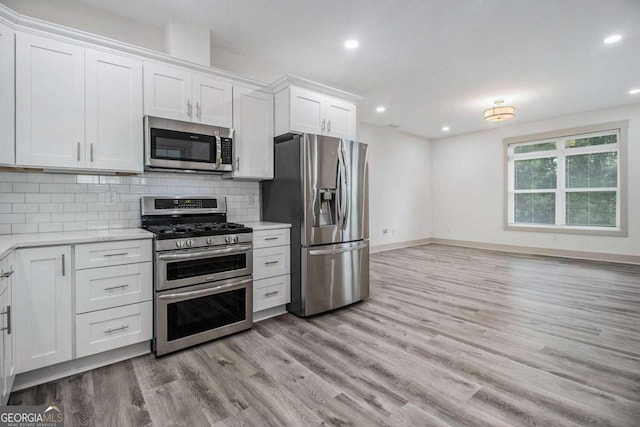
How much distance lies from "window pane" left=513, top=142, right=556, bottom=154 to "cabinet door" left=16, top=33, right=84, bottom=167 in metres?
7.86

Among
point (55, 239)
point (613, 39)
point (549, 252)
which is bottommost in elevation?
point (549, 252)

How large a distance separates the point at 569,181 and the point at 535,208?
31.9 inches

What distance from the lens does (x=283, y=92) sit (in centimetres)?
329

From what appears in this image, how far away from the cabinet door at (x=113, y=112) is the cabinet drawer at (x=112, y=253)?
678 millimetres

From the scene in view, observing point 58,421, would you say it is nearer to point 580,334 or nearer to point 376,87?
point 580,334

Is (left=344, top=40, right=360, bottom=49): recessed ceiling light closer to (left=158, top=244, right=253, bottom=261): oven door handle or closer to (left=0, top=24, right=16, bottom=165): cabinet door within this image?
(left=158, top=244, right=253, bottom=261): oven door handle

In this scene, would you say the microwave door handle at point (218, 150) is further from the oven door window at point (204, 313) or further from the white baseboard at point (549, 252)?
the white baseboard at point (549, 252)

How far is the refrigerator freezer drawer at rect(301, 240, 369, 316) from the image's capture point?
312 centimetres

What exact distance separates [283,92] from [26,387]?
123 inches

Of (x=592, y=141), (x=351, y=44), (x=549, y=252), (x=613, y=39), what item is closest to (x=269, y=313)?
(x=351, y=44)

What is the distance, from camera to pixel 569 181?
632cm

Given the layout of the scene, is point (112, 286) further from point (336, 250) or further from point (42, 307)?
point (336, 250)

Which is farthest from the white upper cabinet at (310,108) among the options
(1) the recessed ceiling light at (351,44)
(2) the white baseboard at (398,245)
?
(2) the white baseboard at (398,245)

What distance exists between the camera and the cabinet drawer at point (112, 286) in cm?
212
